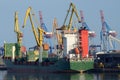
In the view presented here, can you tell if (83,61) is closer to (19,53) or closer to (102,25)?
(19,53)

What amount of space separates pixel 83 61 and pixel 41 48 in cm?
1761

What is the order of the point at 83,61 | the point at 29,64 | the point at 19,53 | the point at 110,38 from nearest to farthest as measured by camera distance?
the point at 83,61, the point at 29,64, the point at 19,53, the point at 110,38

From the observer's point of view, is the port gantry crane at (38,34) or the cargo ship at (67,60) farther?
the port gantry crane at (38,34)

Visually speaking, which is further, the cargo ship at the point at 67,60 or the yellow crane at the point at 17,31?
the yellow crane at the point at 17,31

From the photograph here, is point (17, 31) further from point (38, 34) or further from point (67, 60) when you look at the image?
point (67, 60)

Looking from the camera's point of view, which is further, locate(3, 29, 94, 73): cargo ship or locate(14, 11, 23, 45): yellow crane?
locate(14, 11, 23, 45): yellow crane

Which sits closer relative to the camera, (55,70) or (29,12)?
(55,70)

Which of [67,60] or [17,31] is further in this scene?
[17,31]

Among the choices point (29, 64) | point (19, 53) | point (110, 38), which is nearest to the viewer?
point (29, 64)

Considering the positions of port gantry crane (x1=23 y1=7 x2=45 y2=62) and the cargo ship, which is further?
port gantry crane (x1=23 y1=7 x2=45 y2=62)

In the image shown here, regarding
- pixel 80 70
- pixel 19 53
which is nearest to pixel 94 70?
pixel 80 70

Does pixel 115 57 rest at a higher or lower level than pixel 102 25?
lower

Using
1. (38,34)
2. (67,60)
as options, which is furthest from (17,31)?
(67,60)

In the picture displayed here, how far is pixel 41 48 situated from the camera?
124250mm
